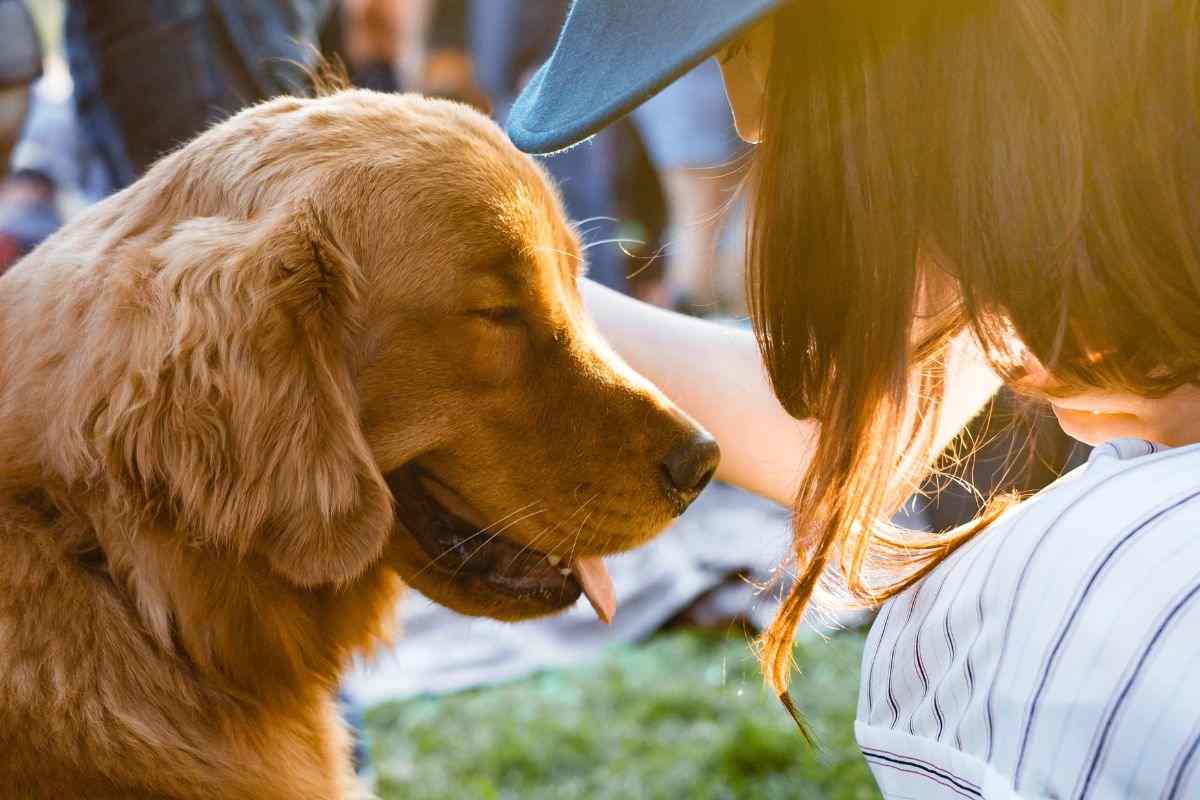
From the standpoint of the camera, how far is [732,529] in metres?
5.50

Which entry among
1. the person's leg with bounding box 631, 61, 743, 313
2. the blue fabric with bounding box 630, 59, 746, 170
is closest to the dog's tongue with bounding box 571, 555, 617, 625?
the person's leg with bounding box 631, 61, 743, 313

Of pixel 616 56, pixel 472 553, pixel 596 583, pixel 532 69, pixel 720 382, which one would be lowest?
pixel 532 69

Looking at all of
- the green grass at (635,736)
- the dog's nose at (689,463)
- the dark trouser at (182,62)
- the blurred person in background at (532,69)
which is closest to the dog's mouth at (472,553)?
the dog's nose at (689,463)

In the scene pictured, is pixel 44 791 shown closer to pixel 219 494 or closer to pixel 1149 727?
pixel 219 494

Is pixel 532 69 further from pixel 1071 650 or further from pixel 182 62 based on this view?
pixel 1071 650

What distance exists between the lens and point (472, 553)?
2178mm

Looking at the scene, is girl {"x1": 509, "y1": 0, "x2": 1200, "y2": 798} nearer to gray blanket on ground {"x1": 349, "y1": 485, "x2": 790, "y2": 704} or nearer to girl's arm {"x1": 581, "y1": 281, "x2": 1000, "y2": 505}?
girl's arm {"x1": 581, "y1": 281, "x2": 1000, "y2": 505}

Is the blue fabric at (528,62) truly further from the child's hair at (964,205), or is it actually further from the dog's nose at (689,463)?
the child's hair at (964,205)

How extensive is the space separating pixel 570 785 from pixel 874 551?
181 cm

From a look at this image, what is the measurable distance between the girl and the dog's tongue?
2.26ft

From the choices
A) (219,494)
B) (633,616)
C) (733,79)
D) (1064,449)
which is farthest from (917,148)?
(633,616)

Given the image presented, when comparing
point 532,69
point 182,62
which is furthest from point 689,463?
point 532,69

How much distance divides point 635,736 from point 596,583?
155 centimetres

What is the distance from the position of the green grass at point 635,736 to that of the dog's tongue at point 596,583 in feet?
2.82
